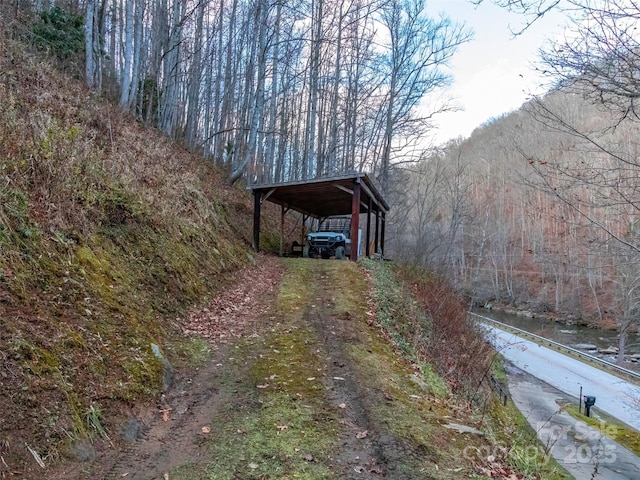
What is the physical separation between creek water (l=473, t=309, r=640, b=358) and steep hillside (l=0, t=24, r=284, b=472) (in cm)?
2440

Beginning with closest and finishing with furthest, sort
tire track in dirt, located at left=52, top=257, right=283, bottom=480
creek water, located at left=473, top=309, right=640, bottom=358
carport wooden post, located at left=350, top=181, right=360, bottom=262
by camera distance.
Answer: tire track in dirt, located at left=52, top=257, right=283, bottom=480 < carport wooden post, located at left=350, top=181, right=360, bottom=262 < creek water, located at left=473, top=309, right=640, bottom=358

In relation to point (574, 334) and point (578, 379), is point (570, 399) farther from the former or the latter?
point (574, 334)

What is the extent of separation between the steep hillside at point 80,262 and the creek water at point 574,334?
80.0 feet

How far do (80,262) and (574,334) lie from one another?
31958mm

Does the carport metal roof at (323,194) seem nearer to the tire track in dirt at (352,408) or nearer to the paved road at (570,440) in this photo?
the tire track in dirt at (352,408)

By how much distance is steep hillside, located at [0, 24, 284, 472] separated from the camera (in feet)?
9.46

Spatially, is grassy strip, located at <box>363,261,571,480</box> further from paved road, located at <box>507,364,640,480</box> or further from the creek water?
the creek water

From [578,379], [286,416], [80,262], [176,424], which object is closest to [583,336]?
[578,379]

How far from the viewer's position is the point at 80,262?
4.56 metres

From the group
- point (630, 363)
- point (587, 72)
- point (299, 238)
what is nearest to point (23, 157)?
point (587, 72)

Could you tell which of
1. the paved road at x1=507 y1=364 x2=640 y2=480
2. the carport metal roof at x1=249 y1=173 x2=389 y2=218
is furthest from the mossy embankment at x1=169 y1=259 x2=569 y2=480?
the carport metal roof at x1=249 y1=173 x2=389 y2=218

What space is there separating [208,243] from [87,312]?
16.9ft

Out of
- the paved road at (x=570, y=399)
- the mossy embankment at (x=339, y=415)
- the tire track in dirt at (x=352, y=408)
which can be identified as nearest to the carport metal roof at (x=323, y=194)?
the tire track in dirt at (x=352, y=408)

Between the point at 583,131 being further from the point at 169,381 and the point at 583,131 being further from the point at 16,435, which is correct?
the point at 16,435
